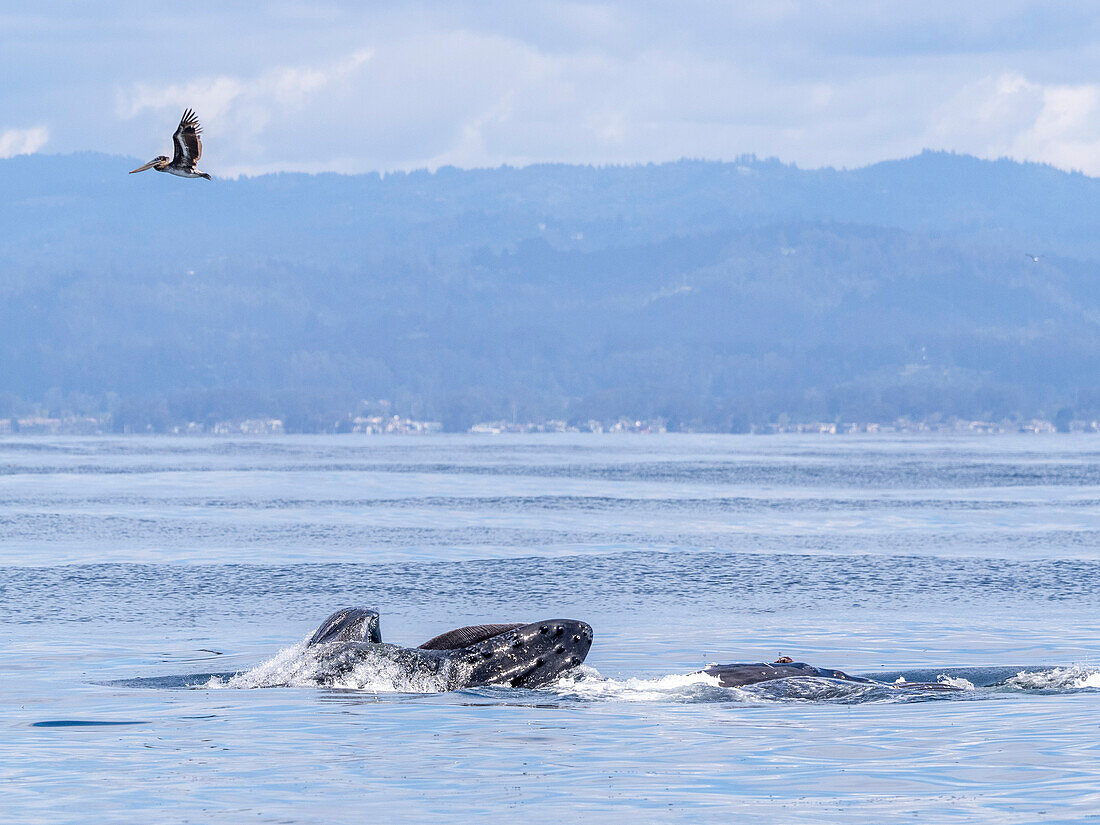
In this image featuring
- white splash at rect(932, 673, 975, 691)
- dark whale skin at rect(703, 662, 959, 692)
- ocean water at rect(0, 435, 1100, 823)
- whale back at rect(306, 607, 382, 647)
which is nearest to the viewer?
ocean water at rect(0, 435, 1100, 823)

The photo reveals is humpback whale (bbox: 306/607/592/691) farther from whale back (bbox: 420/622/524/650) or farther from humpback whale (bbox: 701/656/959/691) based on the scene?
humpback whale (bbox: 701/656/959/691)

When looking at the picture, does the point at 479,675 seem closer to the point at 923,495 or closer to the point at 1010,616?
the point at 1010,616

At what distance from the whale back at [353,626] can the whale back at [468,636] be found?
1.16 meters

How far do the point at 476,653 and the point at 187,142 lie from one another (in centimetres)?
1142

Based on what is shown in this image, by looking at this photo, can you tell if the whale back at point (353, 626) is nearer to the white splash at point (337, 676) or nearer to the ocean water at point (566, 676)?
the white splash at point (337, 676)

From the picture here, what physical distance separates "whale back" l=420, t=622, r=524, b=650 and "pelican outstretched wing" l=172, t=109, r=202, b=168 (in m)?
10.3

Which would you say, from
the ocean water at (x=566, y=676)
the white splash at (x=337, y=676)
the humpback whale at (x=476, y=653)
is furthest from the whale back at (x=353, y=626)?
the ocean water at (x=566, y=676)

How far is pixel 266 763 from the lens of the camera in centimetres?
2222

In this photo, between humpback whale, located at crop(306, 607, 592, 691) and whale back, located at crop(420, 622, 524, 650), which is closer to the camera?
humpback whale, located at crop(306, 607, 592, 691)

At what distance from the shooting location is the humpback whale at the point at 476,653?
27.8 m

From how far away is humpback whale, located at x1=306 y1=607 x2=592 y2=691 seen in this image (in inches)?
1096

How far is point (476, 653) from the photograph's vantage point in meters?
28.2

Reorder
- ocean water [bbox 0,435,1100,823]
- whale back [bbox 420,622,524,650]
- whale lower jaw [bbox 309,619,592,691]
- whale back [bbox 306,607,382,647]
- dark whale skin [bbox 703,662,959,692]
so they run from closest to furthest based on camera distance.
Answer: ocean water [bbox 0,435,1100,823] → whale lower jaw [bbox 309,619,592,691] → dark whale skin [bbox 703,662,959,692] → whale back [bbox 306,607,382,647] → whale back [bbox 420,622,524,650]

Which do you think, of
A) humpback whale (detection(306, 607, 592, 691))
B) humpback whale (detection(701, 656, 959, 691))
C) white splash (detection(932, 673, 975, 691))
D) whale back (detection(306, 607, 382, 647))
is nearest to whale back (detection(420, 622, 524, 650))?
humpback whale (detection(306, 607, 592, 691))
